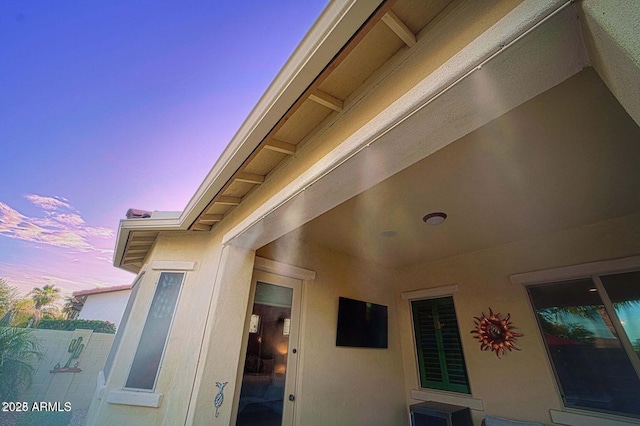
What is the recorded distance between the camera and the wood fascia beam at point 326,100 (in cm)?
140

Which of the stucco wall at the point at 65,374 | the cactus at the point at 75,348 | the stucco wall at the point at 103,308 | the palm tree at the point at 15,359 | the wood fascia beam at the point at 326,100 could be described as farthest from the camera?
the stucco wall at the point at 103,308

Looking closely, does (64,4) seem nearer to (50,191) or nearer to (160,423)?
(50,191)

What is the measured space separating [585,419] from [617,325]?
1055 millimetres

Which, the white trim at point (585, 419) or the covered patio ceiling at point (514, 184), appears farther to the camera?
the white trim at point (585, 419)

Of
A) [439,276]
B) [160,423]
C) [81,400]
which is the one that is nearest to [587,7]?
[160,423]

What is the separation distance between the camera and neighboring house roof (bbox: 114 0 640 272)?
0.78 metres

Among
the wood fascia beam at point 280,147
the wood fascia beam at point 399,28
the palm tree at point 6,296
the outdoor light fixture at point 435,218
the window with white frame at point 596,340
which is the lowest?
the window with white frame at point 596,340

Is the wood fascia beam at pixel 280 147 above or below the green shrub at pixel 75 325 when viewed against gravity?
above

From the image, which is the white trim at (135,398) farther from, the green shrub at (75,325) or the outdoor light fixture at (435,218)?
the green shrub at (75,325)

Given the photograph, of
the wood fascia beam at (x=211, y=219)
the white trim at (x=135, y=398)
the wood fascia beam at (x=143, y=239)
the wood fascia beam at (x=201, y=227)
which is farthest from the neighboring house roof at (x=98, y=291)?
the wood fascia beam at (x=211, y=219)

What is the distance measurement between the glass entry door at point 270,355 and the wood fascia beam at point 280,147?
1.72 metres

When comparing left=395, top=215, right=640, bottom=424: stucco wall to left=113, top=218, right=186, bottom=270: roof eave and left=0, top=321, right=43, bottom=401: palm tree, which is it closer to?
left=113, top=218, right=186, bottom=270: roof eave

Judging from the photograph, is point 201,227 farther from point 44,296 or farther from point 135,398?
point 44,296

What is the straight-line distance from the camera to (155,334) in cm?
275
